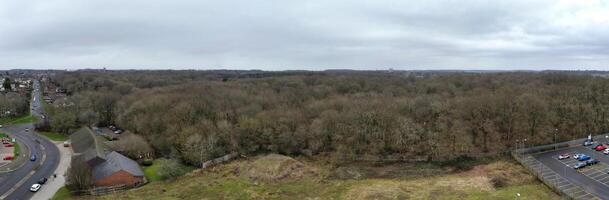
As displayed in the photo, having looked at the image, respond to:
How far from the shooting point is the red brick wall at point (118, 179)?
4625 cm

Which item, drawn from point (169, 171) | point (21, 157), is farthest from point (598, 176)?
point (21, 157)

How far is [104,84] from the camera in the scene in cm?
13225

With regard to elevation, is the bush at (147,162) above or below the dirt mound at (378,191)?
above

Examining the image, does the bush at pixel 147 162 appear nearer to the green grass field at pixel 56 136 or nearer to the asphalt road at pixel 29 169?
the asphalt road at pixel 29 169

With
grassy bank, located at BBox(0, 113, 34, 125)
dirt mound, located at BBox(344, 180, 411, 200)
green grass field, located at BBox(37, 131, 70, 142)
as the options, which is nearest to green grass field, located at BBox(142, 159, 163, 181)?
dirt mound, located at BBox(344, 180, 411, 200)

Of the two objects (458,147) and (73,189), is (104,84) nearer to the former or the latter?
(73,189)

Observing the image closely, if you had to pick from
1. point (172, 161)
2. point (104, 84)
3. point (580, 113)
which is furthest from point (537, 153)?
point (104, 84)

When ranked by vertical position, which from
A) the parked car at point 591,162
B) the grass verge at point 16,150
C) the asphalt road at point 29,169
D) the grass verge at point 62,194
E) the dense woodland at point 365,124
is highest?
the dense woodland at point 365,124

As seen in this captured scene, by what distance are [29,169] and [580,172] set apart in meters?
67.9

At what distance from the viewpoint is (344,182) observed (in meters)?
48.1

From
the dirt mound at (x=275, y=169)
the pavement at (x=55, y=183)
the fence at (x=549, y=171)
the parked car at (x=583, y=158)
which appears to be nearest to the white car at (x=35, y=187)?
the pavement at (x=55, y=183)

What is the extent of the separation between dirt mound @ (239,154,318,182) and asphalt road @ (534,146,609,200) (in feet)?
95.5

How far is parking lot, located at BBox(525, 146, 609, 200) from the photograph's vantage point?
41531mm

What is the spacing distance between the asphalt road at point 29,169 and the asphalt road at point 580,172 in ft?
190
